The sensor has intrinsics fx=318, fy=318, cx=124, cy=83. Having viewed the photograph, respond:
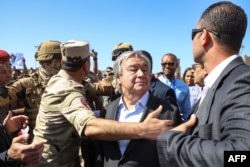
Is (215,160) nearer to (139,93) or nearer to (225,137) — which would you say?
(225,137)

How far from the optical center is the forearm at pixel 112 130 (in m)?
2.18

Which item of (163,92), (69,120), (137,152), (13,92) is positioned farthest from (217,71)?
(13,92)

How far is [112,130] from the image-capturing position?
2.25m

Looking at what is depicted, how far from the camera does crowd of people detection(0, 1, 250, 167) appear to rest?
60.7 inches

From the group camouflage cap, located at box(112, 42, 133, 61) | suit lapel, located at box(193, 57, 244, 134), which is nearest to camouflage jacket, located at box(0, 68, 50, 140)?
camouflage cap, located at box(112, 42, 133, 61)

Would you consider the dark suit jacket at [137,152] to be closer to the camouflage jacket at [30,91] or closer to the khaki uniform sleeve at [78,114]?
the khaki uniform sleeve at [78,114]

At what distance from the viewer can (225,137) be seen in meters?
1.51

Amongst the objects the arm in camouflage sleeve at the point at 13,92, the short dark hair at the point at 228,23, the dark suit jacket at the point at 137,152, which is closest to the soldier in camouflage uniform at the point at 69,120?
the dark suit jacket at the point at 137,152

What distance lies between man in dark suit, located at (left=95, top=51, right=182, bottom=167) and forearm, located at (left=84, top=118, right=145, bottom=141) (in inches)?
12.1

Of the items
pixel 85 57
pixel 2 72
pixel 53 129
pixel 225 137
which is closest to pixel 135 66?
pixel 85 57

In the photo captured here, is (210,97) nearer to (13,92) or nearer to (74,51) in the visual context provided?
(74,51)

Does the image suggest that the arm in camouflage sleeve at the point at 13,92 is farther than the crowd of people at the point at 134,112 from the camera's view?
Yes

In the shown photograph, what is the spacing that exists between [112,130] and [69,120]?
38 centimetres

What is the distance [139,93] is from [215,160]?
1.41m
